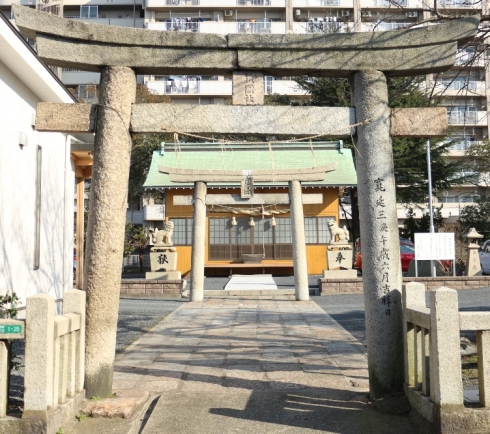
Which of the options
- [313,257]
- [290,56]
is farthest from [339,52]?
[313,257]

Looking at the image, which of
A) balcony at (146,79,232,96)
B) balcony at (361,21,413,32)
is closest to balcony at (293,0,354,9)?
balcony at (361,21,413,32)

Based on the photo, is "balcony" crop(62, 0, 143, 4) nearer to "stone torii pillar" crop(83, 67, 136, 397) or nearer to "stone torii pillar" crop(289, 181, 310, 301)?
"stone torii pillar" crop(289, 181, 310, 301)

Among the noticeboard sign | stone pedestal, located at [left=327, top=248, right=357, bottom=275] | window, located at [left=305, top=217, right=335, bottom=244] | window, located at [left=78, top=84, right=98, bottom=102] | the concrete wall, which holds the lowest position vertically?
the concrete wall

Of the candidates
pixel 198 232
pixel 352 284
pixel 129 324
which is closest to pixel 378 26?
pixel 352 284

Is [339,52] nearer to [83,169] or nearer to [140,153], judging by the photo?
[83,169]

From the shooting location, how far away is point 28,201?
10945 millimetres

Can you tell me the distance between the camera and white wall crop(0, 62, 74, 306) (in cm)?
962

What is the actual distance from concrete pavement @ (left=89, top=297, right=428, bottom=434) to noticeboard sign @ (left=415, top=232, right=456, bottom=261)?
673cm

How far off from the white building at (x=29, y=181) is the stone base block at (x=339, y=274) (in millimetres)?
8128

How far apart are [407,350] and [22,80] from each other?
8.80 meters

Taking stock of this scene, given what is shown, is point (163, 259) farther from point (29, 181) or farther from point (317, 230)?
point (317, 230)

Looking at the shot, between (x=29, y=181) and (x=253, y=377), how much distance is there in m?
6.88

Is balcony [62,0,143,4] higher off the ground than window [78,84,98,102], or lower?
higher

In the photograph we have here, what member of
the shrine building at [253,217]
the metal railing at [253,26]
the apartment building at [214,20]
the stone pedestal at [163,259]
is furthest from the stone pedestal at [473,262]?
the metal railing at [253,26]
